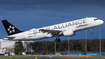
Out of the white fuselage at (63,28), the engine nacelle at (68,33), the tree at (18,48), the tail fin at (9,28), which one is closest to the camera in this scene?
the white fuselage at (63,28)

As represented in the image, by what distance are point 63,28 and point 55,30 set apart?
7.39ft

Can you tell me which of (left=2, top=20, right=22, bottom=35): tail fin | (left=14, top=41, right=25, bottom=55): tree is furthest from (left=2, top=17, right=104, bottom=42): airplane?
(left=14, top=41, right=25, bottom=55): tree

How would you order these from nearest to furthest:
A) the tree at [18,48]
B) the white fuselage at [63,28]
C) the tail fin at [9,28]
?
the white fuselage at [63,28] → the tail fin at [9,28] → the tree at [18,48]

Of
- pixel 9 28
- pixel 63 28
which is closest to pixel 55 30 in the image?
pixel 63 28

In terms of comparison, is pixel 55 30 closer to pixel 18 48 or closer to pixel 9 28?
pixel 9 28

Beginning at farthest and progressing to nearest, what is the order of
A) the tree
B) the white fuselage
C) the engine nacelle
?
1. the tree
2. the engine nacelle
3. the white fuselage

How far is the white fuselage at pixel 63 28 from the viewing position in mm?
58344

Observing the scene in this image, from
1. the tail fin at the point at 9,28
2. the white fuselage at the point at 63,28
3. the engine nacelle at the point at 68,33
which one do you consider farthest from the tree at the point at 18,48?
the engine nacelle at the point at 68,33

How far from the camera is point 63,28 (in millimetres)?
60750

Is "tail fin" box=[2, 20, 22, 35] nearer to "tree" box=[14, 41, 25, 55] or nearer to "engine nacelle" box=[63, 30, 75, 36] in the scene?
"engine nacelle" box=[63, 30, 75, 36]

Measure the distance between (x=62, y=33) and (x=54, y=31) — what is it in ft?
7.29

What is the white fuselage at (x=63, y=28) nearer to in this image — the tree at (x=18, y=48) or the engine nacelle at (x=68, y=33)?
the engine nacelle at (x=68, y=33)

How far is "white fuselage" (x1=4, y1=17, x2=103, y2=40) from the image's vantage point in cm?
5834

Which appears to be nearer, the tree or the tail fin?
the tail fin
